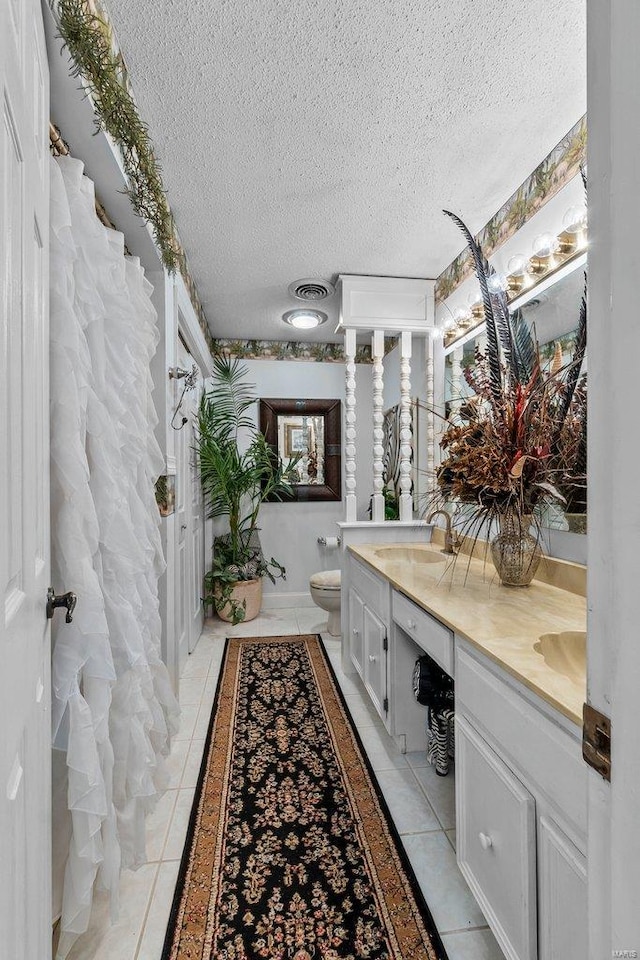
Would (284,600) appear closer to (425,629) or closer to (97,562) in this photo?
(425,629)

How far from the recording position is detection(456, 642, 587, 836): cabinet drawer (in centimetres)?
77

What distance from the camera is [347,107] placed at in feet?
4.80

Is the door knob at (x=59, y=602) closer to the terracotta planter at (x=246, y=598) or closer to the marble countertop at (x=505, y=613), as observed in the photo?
the marble countertop at (x=505, y=613)

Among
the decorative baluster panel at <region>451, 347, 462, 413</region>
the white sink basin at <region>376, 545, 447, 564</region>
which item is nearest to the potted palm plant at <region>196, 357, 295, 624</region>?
the white sink basin at <region>376, 545, 447, 564</region>

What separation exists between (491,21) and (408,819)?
8.08 ft

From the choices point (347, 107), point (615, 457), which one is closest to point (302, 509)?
point (347, 107)

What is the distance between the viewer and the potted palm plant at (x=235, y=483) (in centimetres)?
347

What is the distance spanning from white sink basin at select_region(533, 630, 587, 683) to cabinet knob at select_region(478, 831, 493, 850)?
0.42 meters

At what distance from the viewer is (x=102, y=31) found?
1.10 metres

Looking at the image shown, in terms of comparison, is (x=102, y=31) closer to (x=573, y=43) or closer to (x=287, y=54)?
(x=287, y=54)

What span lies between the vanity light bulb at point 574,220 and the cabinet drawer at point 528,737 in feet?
4.98

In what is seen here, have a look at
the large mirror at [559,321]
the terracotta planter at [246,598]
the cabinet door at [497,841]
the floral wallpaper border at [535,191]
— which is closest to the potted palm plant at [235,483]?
the terracotta planter at [246,598]

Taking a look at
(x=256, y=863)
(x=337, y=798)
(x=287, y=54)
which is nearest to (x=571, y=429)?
(x=287, y=54)

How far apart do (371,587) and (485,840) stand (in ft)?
3.79
